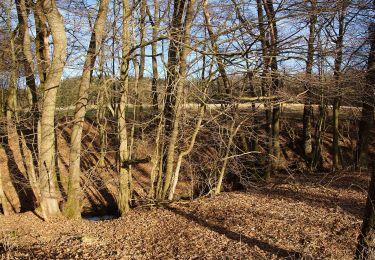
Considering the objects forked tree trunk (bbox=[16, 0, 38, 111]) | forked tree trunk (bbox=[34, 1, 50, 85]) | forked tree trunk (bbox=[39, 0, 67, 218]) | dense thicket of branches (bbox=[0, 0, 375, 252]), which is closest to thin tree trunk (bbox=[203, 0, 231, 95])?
dense thicket of branches (bbox=[0, 0, 375, 252])

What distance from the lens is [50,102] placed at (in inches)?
361

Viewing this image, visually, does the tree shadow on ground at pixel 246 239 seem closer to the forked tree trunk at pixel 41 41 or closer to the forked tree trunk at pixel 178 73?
the forked tree trunk at pixel 178 73

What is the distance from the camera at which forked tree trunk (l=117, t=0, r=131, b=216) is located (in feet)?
30.1

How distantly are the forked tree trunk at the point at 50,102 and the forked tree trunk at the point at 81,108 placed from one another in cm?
47

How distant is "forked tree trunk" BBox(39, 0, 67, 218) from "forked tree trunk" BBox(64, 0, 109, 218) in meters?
0.47

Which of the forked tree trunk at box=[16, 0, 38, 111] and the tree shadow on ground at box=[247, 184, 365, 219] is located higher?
the forked tree trunk at box=[16, 0, 38, 111]

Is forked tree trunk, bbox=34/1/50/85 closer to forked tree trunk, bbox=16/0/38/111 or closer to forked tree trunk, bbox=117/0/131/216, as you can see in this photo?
forked tree trunk, bbox=16/0/38/111

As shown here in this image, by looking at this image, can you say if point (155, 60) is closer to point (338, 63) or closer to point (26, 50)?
point (26, 50)

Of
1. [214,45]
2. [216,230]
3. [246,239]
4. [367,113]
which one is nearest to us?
[246,239]

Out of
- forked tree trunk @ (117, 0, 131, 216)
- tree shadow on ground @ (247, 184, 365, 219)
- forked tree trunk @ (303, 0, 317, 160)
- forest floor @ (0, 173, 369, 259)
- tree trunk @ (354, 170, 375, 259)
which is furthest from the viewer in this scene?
forked tree trunk @ (117, 0, 131, 216)

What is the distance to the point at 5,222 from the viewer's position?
958 cm

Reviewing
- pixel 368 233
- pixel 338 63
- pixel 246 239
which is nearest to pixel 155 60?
pixel 338 63

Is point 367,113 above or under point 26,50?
under

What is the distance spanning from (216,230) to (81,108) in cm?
435
